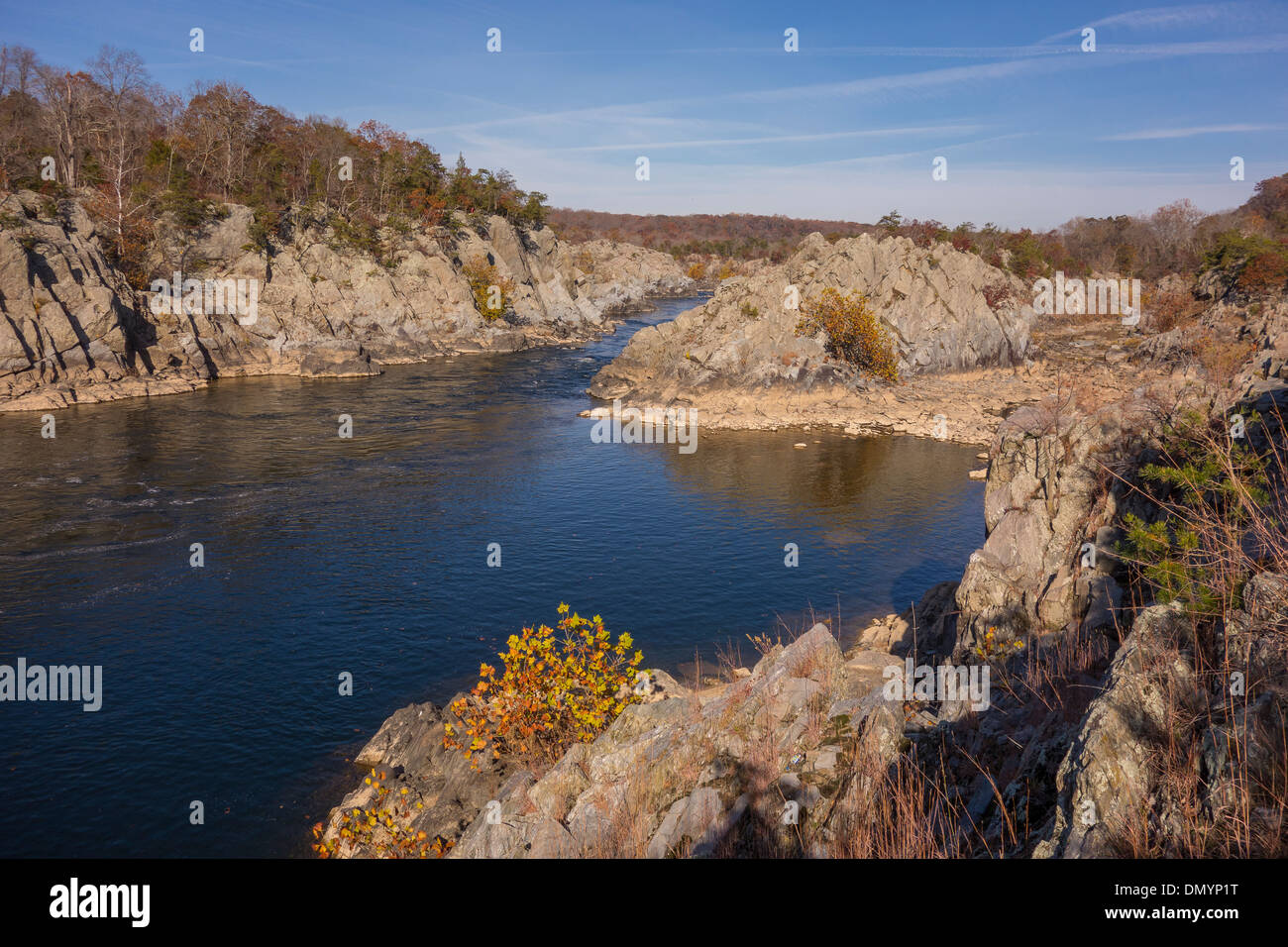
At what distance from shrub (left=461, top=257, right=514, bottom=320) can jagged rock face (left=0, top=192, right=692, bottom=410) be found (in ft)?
3.82

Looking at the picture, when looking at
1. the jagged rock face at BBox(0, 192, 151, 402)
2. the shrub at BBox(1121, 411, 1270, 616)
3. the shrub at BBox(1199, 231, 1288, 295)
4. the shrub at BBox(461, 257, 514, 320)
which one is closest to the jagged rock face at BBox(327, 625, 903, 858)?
the shrub at BBox(1121, 411, 1270, 616)

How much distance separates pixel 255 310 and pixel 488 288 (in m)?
32.7

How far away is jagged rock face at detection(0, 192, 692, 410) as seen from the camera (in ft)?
199

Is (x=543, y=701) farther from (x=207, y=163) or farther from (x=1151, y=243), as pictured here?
(x=1151, y=243)

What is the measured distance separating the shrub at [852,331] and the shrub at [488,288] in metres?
50.5

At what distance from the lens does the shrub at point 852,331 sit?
68.1 metres

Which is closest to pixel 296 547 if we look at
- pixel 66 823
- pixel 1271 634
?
pixel 66 823

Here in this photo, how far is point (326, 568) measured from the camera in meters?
32.8

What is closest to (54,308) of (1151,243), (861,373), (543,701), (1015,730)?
(543,701)

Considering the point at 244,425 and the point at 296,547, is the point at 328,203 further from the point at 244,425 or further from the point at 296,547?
the point at 296,547

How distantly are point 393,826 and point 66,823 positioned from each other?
29.9ft

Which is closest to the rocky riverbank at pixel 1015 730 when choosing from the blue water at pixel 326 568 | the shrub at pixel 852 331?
the blue water at pixel 326 568

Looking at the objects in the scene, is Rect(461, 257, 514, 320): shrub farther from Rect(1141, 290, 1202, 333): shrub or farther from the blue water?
Rect(1141, 290, 1202, 333): shrub

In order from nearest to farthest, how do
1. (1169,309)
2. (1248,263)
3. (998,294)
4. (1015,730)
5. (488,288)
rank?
(1015,730) < (1248,263) < (998,294) < (1169,309) < (488,288)
